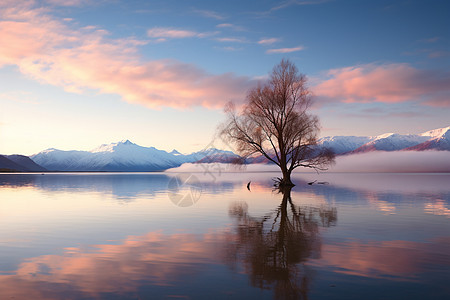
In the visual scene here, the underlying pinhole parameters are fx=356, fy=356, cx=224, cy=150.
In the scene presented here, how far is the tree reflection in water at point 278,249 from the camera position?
927 centimetres

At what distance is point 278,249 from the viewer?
43.7ft

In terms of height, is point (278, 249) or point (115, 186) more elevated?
point (278, 249)

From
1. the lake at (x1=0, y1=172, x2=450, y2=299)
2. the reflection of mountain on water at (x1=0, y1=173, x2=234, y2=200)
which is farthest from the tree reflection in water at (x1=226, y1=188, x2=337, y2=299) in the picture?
the reflection of mountain on water at (x1=0, y1=173, x2=234, y2=200)

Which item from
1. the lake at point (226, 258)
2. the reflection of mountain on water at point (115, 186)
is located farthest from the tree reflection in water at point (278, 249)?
the reflection of mountain on water at point (115, 186)

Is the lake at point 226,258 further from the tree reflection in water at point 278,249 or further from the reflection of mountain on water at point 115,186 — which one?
the reflection of mountain on water at point 115,186

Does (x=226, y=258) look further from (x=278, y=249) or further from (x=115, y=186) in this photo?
(x=115, y=186)

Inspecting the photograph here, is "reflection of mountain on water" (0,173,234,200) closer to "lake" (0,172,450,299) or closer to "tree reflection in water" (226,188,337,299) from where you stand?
"lake" (0,172,450,299)

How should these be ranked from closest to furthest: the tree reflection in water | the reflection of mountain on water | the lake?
the lake
the tree reflection in water
the reflection of mountain on water

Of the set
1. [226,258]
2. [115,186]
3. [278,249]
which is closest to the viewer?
[226,258]

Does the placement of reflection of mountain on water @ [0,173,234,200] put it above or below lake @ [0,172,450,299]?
below

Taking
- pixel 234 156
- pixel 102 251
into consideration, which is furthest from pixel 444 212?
pixel 234 156

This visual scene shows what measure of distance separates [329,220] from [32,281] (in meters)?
16.4

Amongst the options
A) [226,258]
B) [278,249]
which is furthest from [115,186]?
[226,258]

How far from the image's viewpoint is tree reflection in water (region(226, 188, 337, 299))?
927cm
